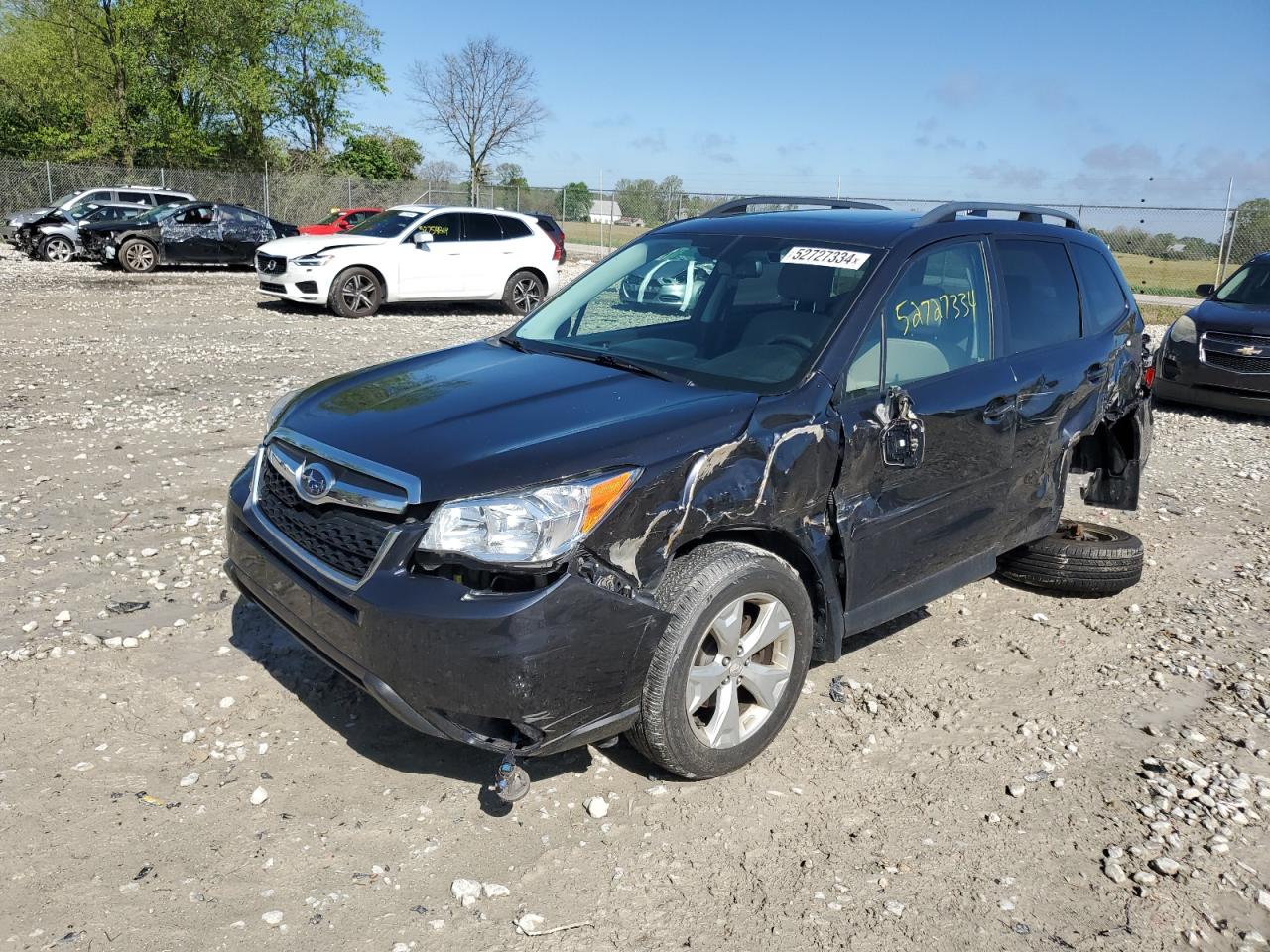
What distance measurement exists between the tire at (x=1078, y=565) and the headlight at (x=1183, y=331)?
6178mm

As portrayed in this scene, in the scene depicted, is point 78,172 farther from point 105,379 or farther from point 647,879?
point 647,879

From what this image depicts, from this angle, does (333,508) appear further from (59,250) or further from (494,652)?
(59,250)

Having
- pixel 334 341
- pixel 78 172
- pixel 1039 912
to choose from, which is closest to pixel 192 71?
pixel 78 172

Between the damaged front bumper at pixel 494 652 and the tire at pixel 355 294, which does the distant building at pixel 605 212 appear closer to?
the tire at pixel 355 294

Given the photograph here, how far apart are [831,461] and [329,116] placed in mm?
43649

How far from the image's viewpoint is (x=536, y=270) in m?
16.8

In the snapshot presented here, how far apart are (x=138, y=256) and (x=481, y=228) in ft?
31.7

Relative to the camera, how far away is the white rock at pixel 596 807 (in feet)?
10.6

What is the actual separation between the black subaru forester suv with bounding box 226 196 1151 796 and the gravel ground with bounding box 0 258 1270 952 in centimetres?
37

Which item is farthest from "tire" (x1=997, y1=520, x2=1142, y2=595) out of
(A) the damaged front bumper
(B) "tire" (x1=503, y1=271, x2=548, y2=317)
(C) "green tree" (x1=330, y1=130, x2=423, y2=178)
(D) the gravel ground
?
(C) "green tree" (x1=330, y1=130, x2=423, y2=178)

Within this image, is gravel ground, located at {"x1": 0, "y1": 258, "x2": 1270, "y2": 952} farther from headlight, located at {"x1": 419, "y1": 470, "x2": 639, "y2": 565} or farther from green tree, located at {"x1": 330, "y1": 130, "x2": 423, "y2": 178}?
green tree, located at {"x1": 330, "y1": 130, "x2": 423, "y2": 178}

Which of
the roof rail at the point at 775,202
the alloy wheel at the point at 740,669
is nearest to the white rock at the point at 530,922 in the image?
the alloy wheel at the point at 740,669

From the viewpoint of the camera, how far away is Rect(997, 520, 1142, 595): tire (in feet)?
16.6

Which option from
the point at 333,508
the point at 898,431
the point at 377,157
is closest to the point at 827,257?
the point at 898,431
